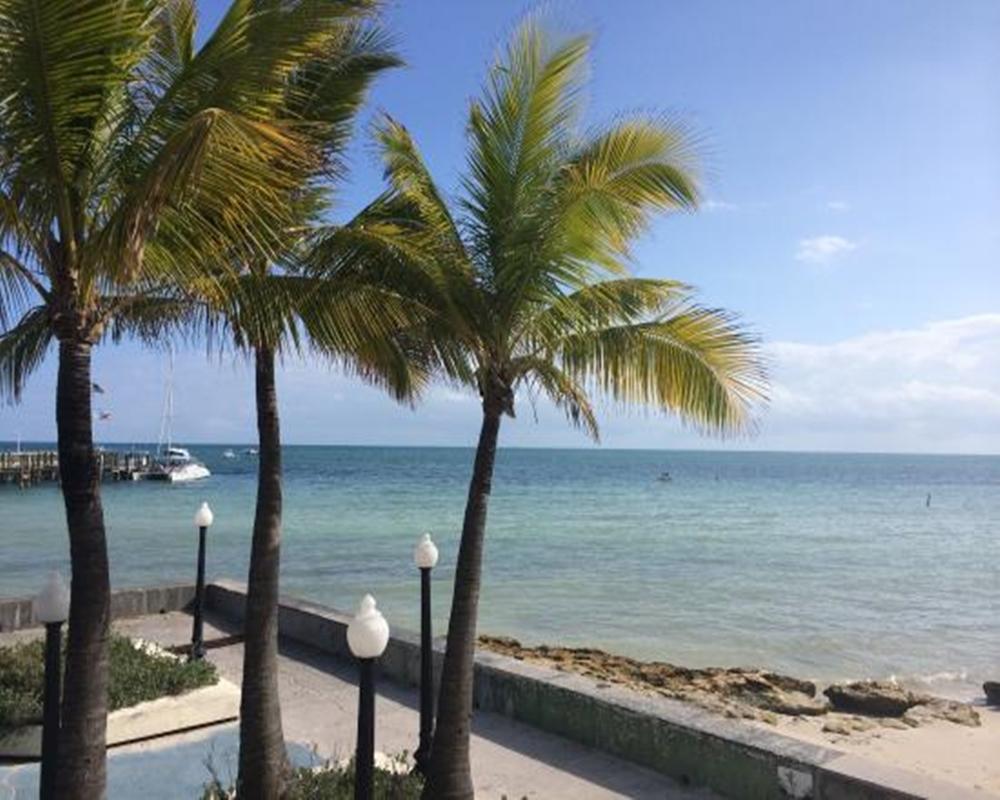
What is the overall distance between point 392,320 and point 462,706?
8.27 ft

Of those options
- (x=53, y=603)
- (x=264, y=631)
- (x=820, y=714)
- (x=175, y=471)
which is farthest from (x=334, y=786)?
(x=175, y=471)

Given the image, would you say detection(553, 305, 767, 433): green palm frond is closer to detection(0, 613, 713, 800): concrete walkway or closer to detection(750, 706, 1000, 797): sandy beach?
detection(0, 613, 713, 800): concrete walkway

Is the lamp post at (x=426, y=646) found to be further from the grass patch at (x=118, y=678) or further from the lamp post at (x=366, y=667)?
the lamp post at (x=366, y=667)

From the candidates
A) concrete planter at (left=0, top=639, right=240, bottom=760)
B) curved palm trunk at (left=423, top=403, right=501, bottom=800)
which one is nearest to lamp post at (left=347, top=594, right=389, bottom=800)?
curved palm trunk at (left=423, top=403, right=501, bottom=800)

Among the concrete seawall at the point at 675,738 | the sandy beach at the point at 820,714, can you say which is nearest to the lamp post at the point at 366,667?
the concrete seawall at the point at 675,738

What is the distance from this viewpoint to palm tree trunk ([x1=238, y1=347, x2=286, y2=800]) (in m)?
6.23

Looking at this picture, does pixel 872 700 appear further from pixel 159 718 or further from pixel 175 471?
pixel 175 471

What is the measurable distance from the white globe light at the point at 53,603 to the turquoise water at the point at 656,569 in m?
13.9

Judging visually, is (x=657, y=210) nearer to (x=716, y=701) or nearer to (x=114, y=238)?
(x=114, y=238)

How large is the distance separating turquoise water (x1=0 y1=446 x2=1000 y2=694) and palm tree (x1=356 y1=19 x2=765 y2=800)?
13061 millimetres

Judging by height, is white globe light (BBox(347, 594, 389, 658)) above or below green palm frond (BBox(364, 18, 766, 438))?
below

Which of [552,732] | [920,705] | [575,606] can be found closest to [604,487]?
[575,606]

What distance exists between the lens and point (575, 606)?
2330 centimetres

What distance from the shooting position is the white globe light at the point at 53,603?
6.01 m
